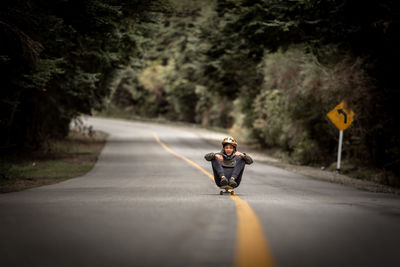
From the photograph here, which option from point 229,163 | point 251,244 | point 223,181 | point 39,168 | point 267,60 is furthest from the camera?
point 267,60

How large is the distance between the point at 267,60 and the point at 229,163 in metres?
19.8

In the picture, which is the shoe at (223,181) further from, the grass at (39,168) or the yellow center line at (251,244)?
the grass at (39,168)

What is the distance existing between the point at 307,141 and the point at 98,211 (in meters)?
18.8

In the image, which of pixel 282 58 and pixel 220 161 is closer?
pixel 220 161

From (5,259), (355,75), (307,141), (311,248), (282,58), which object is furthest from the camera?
(282,58)

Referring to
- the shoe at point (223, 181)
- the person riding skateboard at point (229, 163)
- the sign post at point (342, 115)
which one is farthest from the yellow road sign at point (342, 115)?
the shoe at point (223, 181)

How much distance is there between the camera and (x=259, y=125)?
29.8 metres

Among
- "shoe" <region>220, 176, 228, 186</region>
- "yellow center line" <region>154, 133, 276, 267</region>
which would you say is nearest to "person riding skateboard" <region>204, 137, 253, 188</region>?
"shoe" <region>220, 176, 228, 186</region>

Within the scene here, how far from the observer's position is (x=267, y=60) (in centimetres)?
2809

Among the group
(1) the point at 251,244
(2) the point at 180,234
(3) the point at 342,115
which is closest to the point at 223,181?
(2) the point at 180,234

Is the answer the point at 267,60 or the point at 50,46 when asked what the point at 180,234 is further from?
the point at 267,60

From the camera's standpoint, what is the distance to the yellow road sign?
17.5m

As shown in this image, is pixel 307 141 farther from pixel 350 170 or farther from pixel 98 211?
pixel 98 211

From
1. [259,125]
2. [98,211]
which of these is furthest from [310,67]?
[98,211]
